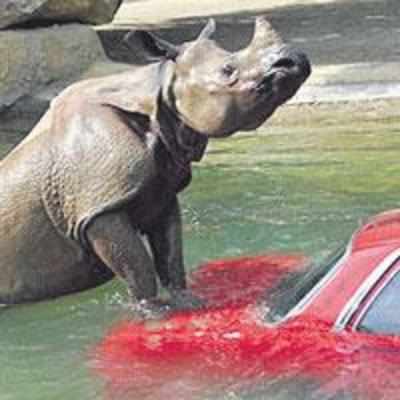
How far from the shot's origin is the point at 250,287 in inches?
313

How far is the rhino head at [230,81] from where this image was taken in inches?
277

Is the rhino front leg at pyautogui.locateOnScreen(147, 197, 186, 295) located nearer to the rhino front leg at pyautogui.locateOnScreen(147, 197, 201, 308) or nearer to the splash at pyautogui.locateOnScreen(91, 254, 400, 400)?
the rhino front leg at pyautogui.locateOnScreen(147, 197, 201, 308)

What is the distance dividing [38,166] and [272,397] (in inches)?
92.4

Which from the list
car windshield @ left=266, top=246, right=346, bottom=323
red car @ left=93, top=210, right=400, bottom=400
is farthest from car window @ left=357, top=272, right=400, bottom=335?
car windshield @ left=266, top=246, right=346, bottom=323

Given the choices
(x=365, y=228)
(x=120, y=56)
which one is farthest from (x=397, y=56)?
(x=365, y=228)

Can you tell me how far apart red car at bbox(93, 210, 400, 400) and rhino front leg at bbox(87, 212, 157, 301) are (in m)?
0.28

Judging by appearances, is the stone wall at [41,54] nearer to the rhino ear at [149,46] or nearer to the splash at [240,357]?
the rhino ear at [149,46]

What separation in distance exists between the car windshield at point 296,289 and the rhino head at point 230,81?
78 cm

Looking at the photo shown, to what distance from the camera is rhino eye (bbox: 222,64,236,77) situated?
7.26 m

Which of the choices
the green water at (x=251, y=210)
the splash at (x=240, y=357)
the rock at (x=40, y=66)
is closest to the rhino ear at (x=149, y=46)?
the splash at (x=240, y=357)

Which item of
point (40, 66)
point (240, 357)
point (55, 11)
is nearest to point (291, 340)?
point (240, 357)

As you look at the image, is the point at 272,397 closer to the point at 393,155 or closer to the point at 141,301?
the point at 141,301

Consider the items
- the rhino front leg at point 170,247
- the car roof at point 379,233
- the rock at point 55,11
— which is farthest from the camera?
the rock at point 55,11

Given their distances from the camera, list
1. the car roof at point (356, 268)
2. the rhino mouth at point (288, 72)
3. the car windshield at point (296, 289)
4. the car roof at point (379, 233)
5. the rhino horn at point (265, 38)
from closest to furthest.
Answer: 1. the car roof at point (356, 268)
2. the car roof at point (379, 233)
3. the car windshield at point (296, 289)
4. the rhino mouth at point (288, 72)
5. the rhino horn at point (265, 38)
